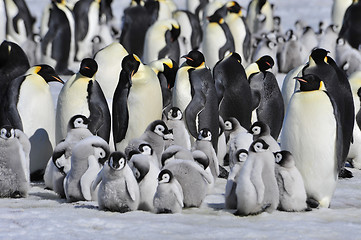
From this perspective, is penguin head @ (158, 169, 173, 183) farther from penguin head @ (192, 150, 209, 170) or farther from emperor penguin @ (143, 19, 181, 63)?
emperor penguin @ (143, 19, 181, 63)

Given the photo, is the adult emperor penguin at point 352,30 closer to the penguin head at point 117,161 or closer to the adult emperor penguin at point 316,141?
the adult emperor penguin at point 316,141

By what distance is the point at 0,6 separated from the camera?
14.5 metres

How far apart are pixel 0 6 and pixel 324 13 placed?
46.5ft

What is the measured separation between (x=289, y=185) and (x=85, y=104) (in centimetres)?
254

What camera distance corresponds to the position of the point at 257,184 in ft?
17.1

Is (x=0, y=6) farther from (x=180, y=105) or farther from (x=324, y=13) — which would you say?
(x=324, y=13)

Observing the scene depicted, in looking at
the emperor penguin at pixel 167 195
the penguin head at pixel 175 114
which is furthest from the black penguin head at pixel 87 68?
the emperor penguin at pixel 167 195

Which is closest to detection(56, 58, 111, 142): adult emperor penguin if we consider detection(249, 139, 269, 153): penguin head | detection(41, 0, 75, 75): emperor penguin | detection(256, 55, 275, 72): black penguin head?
detection(249, 139, 269, 153): penguin head

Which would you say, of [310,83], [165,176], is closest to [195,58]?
[310,83]

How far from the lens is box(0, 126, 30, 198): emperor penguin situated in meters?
5.89

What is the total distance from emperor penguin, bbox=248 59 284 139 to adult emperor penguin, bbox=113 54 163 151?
5.20 ft

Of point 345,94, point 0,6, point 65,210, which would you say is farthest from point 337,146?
point 0,6

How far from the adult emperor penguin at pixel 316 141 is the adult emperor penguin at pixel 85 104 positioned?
6.39ft

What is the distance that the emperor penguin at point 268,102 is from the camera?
28.9 feet
